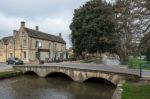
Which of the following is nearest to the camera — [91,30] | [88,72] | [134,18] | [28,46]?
[134,18]

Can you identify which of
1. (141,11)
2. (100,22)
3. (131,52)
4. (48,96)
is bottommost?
(48,96)

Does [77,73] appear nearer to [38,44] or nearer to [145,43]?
[145,43]

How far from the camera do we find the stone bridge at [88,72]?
26909 mm

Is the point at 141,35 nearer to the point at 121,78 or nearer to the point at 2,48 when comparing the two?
the point at 121,78

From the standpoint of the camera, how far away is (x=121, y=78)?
26.5m

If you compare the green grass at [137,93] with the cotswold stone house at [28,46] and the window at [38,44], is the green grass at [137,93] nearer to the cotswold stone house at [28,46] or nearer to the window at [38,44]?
the cotswold stone house at [28,46]

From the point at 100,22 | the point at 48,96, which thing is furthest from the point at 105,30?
the point at 48,96

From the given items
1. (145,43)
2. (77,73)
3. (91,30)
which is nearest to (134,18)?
(145,43)

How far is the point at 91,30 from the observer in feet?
166

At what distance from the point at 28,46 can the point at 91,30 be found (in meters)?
18.3

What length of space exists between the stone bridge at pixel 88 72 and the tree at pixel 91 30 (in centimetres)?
1340

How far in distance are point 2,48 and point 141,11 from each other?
60.1m

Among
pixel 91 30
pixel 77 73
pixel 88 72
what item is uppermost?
pixel 91 30

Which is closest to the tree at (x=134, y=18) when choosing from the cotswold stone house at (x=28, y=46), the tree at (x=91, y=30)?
the tree at (x=91, y=30)
